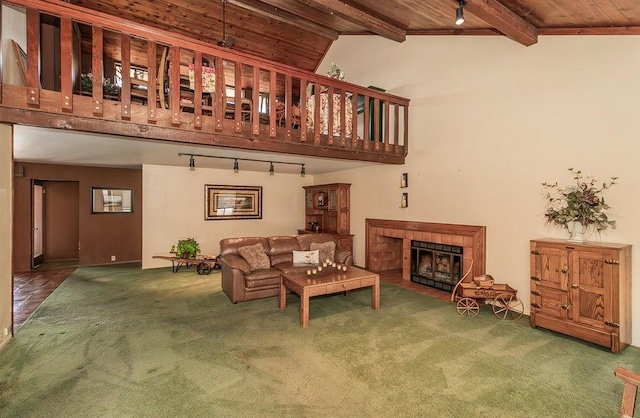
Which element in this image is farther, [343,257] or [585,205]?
[343,257]

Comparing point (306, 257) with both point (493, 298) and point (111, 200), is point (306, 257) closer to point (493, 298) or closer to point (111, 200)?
point (493, 298)

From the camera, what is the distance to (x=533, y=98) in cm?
386

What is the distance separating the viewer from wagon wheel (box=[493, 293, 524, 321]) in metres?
3.93

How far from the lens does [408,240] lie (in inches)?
220

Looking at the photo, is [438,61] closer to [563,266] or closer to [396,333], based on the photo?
[563,266]

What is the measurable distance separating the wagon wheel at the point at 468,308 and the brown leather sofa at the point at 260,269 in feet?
5.85

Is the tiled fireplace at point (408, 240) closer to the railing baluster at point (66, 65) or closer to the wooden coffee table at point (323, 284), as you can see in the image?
the wooden coffee table at point (323, 284)

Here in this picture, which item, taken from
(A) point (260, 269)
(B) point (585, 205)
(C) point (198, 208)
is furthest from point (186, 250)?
(B) point (585, 205)

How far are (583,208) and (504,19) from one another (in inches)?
89.1

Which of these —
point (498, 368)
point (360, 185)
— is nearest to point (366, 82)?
point (360, 185)

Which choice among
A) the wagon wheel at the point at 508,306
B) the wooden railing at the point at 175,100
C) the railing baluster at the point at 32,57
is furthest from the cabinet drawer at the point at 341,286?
the railing baluster at the point at 32,57

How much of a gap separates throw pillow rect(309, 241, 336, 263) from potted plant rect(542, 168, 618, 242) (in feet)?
10.5

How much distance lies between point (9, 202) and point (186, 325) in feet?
7.50

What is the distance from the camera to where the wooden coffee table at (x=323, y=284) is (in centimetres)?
354
